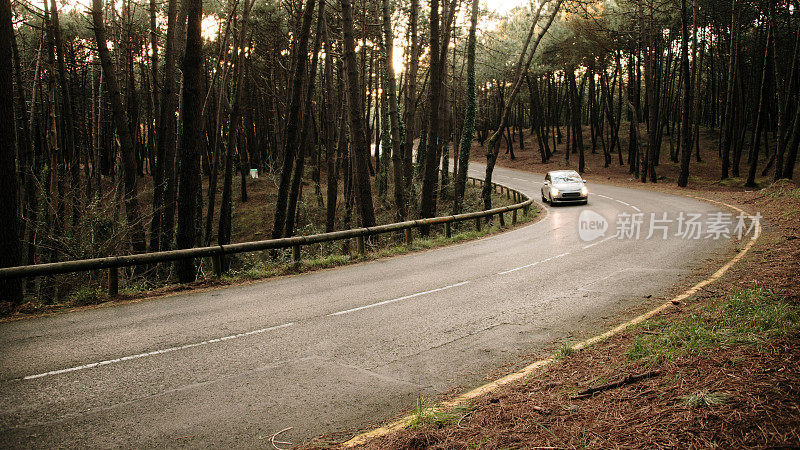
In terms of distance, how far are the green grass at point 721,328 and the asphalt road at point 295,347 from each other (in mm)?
1109

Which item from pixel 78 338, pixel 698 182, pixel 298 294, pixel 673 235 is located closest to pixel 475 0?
pixel 673 235

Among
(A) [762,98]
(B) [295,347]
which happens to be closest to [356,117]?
(B) [295,347]

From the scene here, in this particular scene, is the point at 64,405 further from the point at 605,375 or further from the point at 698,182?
the point at 698,182

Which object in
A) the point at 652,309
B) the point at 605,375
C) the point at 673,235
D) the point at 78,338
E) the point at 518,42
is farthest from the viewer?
the point at 518,42

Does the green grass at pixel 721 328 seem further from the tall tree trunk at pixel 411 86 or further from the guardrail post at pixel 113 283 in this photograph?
the tall tree trunk at pixel 411 86

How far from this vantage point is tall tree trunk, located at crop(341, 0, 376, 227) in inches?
574

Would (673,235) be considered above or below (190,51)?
below

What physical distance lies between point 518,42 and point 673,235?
91.8 ft

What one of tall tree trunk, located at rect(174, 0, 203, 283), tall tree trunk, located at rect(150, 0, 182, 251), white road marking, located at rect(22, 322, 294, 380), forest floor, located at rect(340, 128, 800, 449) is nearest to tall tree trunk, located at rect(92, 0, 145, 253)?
tall tree trunk, located at rect(150, 0, 182, 251)

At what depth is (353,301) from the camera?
8.36m

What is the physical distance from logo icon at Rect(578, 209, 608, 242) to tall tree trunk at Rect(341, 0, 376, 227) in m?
7.08

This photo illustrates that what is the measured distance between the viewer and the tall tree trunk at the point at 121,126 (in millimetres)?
13784

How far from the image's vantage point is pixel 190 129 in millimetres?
Answer: 11164

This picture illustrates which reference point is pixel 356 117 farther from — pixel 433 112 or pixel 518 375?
pixel 518 375
